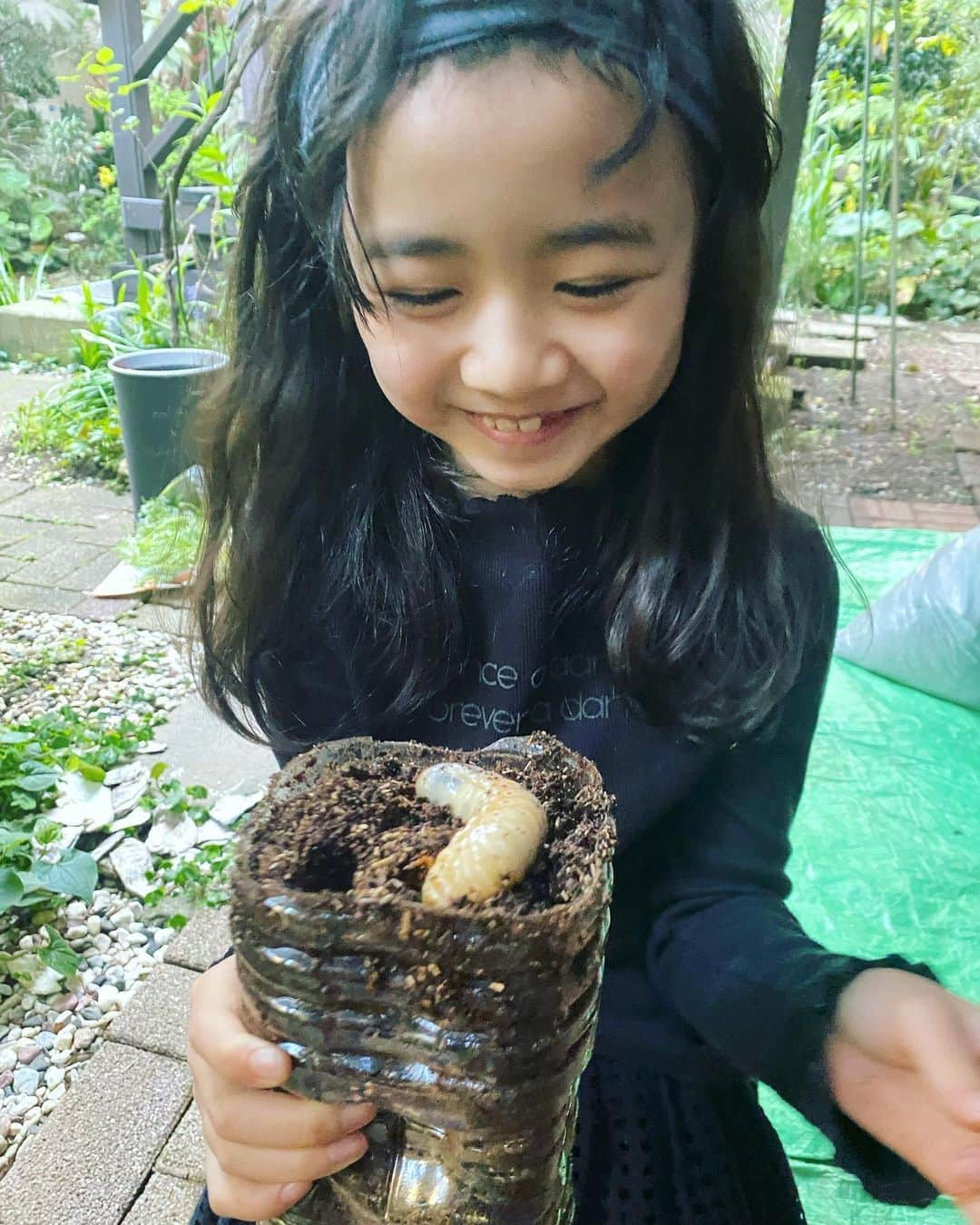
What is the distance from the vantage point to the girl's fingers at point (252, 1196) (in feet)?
1.66

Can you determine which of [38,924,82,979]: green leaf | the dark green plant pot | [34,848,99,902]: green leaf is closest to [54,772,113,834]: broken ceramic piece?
[34,848,99,902]: green leaf

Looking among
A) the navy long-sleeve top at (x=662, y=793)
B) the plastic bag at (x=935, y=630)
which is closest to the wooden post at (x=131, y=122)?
the plastic bag at (x=935, y=630)

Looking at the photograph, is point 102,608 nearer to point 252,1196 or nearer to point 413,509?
point 413,509

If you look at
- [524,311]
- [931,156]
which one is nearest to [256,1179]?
[524,311]

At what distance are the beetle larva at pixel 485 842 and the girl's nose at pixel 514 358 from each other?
0.27 meters

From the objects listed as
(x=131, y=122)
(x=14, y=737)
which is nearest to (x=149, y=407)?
(x=131, y=122)

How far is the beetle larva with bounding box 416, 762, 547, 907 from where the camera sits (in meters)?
0.38

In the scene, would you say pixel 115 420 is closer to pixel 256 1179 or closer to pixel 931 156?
pixel 931 156

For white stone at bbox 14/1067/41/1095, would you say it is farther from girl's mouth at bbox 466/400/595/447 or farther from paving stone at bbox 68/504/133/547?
paving stone at bbox 68/504/133/547

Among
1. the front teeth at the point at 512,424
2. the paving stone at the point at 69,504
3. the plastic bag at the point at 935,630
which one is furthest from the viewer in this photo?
the paving stone at the point at 69,504

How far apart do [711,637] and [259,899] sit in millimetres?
518

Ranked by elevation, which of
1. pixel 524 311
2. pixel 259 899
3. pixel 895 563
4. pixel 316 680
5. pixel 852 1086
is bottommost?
pixel 895 563

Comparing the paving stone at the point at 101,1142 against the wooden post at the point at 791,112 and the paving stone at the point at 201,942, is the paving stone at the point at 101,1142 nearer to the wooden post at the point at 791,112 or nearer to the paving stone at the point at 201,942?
the paving stone at the point at 201,942

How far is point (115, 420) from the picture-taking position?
357 cm
